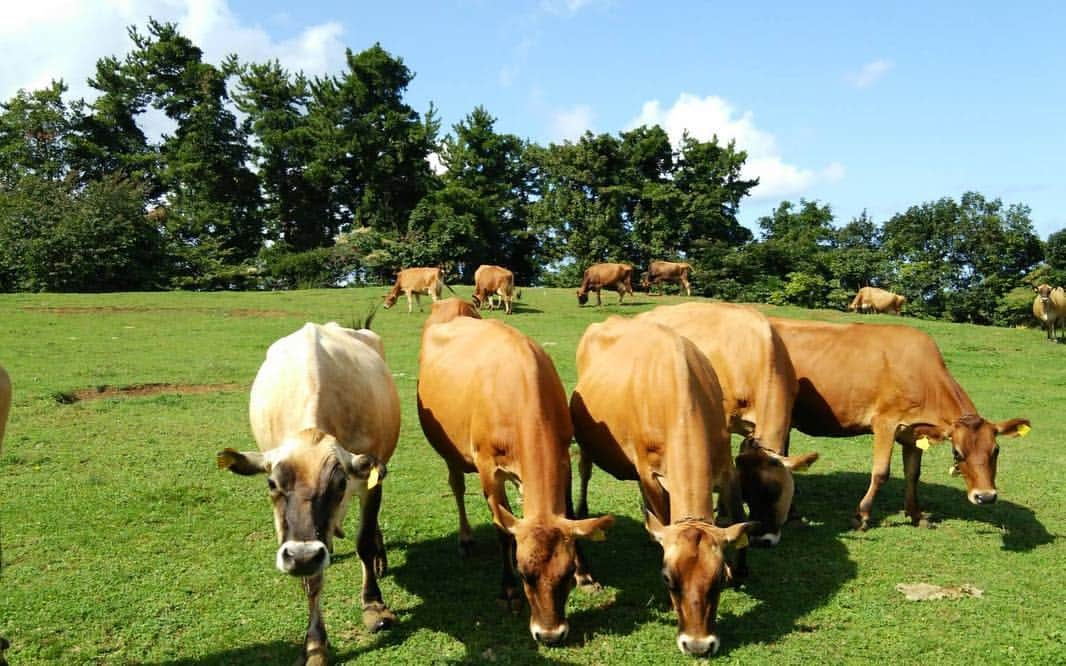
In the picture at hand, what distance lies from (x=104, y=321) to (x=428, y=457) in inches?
711

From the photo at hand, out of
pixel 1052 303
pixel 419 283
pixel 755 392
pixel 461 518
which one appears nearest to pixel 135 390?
pixel 461 518

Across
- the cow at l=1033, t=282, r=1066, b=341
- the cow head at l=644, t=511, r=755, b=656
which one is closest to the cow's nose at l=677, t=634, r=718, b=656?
the cow head at l=644, t=511, r=755, b=656

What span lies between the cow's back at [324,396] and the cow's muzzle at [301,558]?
107cm

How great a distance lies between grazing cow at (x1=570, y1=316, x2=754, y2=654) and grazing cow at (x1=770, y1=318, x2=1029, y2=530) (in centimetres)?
266

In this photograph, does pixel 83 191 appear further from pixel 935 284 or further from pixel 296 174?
pixel 935 284

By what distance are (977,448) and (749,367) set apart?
2451 mm

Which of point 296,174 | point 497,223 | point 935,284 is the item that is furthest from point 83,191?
point 935,284

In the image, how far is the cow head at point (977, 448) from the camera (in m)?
7.62

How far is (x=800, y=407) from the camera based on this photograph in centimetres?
921

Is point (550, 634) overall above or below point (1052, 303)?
below

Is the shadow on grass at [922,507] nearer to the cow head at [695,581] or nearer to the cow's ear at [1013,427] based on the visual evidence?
the cow's ear at [1013,427]

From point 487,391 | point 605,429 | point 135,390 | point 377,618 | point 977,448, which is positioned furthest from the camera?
point 135,390

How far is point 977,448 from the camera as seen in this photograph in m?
7.79

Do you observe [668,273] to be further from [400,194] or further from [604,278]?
[400,194]
